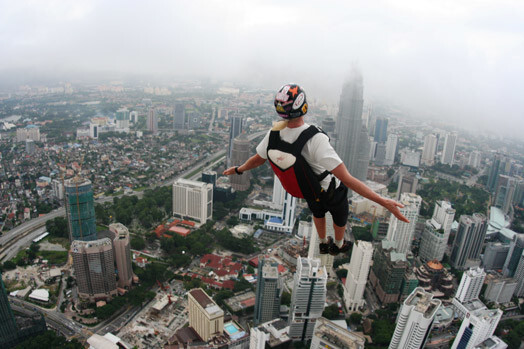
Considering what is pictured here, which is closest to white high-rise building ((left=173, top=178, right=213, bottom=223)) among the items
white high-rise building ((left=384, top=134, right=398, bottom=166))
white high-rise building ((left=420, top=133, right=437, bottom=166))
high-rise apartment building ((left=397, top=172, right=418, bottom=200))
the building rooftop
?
the building rooftop

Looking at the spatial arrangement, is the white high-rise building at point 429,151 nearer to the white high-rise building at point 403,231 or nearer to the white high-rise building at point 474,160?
the white high-rise building at point 474,160

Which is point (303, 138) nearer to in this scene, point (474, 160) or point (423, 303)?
point (423, 303)

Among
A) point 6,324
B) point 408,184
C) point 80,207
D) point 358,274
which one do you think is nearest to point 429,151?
point 408,184

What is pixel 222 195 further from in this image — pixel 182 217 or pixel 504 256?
pixel 504 256

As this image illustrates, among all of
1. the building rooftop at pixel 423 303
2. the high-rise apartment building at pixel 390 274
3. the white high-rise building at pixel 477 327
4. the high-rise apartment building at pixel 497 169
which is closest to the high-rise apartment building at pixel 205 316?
the building rooftop at pixel 423 303

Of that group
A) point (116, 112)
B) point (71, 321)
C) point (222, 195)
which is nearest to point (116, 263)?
point (71, 321)

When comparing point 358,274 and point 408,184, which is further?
point 408,184
